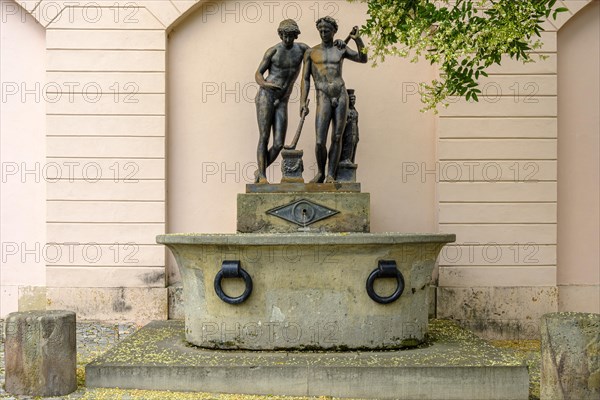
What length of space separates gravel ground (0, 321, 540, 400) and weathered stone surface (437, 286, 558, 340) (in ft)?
0.68

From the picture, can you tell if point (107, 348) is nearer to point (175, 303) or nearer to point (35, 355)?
point (175, 303)

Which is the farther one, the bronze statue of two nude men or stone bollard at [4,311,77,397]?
the bronze statue of two nude men

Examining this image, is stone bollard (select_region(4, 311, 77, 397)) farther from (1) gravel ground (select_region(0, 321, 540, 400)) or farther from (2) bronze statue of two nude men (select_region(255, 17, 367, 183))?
(2) bronze statue of two nude men (select_region(255, 17, 367, 183))

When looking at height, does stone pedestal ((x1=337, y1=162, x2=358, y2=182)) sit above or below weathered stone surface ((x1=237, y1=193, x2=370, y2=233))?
above

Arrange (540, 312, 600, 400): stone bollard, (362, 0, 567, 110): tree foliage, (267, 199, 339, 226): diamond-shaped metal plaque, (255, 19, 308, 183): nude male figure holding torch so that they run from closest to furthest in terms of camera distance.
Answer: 1. (540, 312, 600, 400): stone bollard
2. (362, 0, 567, 110): tree foliage
3. (267, 199, 339, 226): diamond-shaped metal plaque
4. (255, 19, 308, 183): nude male figure holding torch

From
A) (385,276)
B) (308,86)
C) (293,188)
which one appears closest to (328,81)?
(308,86)

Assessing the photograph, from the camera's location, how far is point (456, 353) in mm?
6742

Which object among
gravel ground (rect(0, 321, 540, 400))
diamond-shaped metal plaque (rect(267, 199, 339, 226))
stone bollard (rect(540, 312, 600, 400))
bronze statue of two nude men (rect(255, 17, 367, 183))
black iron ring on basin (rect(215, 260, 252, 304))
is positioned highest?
bronze statue of two nude men (rect(255, 17, 367, 183))

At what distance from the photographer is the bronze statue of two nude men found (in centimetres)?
816

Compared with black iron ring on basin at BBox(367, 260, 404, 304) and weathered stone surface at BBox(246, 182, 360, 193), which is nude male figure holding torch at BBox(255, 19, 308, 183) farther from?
black iron ring on basin at BBox(367, 260, 404, 304)

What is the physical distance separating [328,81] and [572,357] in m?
3.74

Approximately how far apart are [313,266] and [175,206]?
11.6ft

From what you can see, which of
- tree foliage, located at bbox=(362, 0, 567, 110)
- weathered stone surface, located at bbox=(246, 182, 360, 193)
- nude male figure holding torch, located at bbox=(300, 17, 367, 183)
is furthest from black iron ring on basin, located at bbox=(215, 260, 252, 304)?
tree foliage, located at bbox=(362, 0, 567, 110)

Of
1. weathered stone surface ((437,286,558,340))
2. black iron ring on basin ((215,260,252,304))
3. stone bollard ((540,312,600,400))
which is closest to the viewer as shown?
stone bollard ((540,312,600,400))
